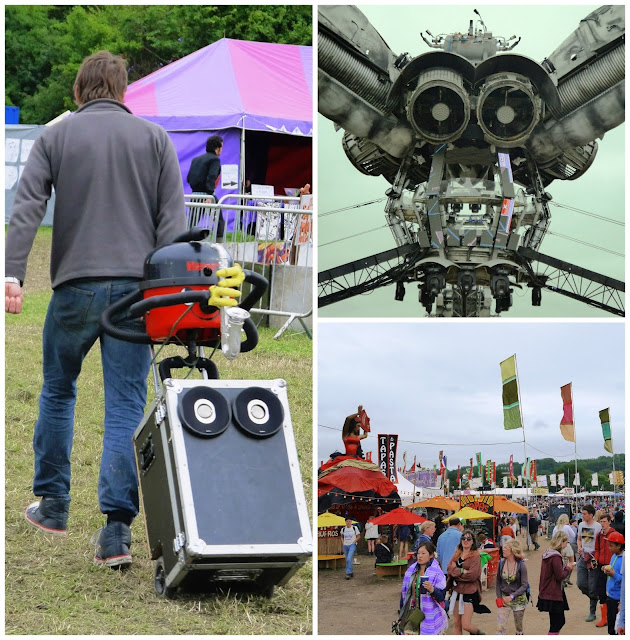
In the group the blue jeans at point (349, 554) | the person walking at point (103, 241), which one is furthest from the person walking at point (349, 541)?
the person walking at point (103, 241)

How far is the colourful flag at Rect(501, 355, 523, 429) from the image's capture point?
974 centimetres

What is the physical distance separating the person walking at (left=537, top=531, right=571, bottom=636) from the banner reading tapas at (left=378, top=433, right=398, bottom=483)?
4489mm

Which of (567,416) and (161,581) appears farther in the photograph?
(567,416)

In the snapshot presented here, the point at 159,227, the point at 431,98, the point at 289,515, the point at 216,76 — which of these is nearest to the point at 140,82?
the point at 216,76

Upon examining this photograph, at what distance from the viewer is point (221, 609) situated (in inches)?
143

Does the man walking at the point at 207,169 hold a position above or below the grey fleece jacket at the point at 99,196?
above

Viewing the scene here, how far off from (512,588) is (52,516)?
11.7ft

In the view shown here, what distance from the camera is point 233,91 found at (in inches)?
617

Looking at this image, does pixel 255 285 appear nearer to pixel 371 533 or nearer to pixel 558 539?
pixel 558 539

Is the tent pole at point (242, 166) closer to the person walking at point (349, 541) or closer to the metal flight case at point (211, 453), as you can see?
the person walking at point (349, 541)

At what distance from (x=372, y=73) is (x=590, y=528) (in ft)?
13.7

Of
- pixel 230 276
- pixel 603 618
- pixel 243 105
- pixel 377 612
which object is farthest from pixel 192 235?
pixel 243 105

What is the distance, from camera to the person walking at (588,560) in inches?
290

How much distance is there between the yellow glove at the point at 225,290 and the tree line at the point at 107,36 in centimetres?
1725
